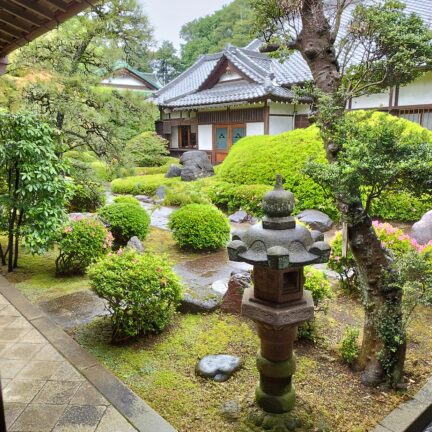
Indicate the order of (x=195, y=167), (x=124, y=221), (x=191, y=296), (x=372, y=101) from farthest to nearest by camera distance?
(x=195, y=167), (x=372, y=101), (x=124, y=221), (x=191, y=296)

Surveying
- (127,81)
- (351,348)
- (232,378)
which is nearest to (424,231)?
(351,348)

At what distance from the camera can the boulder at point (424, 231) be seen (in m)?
7.13

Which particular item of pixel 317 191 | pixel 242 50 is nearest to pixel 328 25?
pixel 317 191

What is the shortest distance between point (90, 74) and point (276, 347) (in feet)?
28.5

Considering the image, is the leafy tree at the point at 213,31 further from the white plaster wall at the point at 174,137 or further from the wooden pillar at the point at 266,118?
the wooden pillar at the point at 266,118

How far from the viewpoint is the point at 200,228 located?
7.60m

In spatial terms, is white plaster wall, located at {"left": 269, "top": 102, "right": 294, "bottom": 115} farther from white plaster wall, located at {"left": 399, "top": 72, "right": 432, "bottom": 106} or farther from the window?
the window

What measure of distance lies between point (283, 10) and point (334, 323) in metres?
3.45

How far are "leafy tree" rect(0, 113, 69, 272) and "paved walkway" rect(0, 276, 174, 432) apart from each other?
1.81 metres

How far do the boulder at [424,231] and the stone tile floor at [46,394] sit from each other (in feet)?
20.4

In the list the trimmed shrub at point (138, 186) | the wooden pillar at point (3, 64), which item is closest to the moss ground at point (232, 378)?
the wooden pillar at point (3, 64)

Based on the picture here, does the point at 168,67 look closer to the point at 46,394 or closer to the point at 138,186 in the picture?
the point at 138,186

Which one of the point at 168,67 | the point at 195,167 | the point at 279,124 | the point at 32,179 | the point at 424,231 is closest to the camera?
the point at 32,179

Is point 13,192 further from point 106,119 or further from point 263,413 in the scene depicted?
point 263,413
